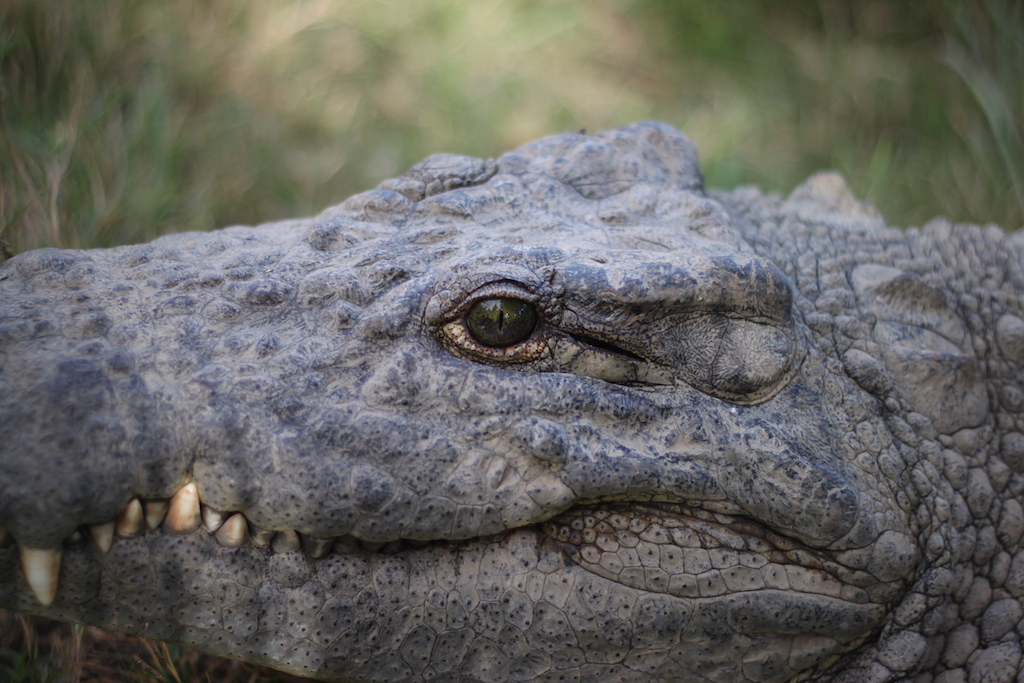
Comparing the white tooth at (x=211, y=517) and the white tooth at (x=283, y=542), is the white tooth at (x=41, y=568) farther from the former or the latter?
the white tooth at (x=283, y=542)

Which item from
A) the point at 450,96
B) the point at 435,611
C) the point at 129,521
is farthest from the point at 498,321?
the point at 450,96

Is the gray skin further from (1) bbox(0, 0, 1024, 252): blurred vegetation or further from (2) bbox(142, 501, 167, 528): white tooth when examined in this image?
(1) bbox(0, 0, 1024, 252): blurred vegetation

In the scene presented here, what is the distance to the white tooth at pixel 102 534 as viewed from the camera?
1.68 meters

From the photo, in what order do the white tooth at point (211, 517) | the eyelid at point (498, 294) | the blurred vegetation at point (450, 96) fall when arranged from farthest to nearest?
the blurred vegetation at point (450, 96)
the eyelid at point (498, 294)
the white tooth at point (211, 517)

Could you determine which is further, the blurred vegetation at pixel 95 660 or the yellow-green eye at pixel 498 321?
the blurred vegetation at pixel 95 660

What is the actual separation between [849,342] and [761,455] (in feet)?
1.74

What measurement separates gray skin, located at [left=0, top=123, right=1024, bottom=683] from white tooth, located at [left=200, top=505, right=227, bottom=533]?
4 cm

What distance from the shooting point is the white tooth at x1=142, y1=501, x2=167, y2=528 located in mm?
1716

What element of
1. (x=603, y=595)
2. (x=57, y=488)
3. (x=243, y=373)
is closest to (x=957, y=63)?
(x=603, y=595)

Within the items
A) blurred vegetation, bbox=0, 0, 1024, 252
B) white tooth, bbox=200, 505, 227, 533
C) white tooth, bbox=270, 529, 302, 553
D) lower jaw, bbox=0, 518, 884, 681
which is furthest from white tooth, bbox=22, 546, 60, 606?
blurred vegetation, bbox=0, 0, 1024, 252

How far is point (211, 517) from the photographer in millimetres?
1747

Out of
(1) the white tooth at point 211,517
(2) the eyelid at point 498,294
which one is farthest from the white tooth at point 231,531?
(2) the eyelid at point 498,294

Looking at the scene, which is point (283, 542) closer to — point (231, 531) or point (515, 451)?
point (231, 531)

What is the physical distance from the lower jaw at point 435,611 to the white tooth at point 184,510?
0.02 metres
